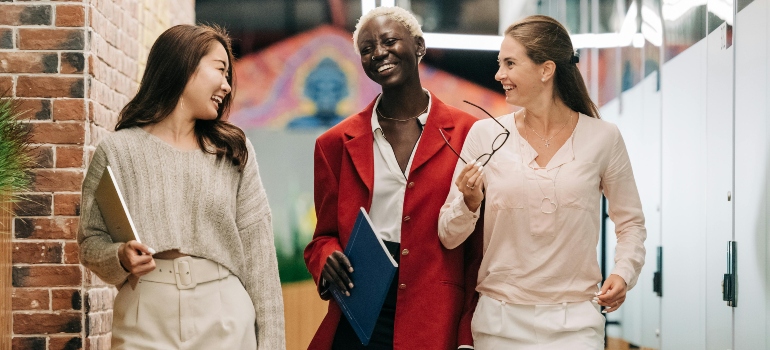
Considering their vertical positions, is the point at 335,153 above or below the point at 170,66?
below

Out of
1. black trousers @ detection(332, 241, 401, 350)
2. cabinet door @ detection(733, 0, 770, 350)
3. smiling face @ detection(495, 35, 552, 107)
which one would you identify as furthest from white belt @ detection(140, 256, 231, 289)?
cabinet door @ detection(733, 0, 770, 350)

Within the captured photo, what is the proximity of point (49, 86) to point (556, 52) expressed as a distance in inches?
70.1

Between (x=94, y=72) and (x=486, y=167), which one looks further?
(x=94, y=72)

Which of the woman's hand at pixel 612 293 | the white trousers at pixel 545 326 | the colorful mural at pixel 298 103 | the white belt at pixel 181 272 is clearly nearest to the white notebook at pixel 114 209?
the white belt at pixel 181 272

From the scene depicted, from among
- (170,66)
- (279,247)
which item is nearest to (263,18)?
(279,247)

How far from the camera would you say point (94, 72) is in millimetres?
3340

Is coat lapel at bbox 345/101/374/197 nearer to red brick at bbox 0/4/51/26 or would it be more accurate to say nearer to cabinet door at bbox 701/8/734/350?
red brick at bbox 0/4/51/26

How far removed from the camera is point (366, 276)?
8.65ft

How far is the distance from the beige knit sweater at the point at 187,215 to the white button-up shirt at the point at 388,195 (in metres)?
0.43

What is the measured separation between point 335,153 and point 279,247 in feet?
6.33

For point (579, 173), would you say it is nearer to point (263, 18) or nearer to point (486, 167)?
point (486, 167)

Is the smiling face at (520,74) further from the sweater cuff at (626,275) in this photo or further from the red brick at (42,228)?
the red brick at (42,228)

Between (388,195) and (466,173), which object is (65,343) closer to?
(388,195)

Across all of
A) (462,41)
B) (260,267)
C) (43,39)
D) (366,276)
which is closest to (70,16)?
(43,39)
